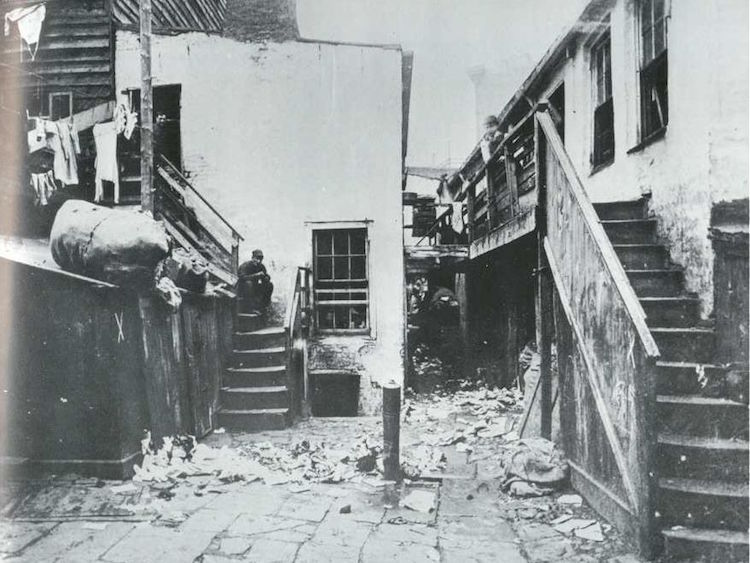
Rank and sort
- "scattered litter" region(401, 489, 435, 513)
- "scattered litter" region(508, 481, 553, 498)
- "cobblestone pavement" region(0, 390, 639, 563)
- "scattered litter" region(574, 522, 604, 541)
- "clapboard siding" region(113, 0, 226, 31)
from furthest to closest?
1. "clapboard siding" region(113, 0, 226, 31)
2. "scattered litter" region(508, 481, 553, 498)
3. "scattered litter" region(401, 489, 435, 513)
4. "scattered litter" region(574, 522, 604, 541)
5. "cobblestone pavement" region(0, 390, 639, 563)

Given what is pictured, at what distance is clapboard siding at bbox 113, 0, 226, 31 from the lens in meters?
10.4

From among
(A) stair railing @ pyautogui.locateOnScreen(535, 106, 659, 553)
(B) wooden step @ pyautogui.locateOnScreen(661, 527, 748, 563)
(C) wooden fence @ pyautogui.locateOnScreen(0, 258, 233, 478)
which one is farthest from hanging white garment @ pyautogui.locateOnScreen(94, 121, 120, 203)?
(B) wooden step @ pyautogui.locateOnScreen(661, 527, 748, 563)

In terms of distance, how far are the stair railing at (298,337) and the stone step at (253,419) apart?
41 centimetres

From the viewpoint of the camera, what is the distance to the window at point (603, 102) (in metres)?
7.50

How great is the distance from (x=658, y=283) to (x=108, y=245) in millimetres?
4919

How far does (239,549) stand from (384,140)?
25.3ft

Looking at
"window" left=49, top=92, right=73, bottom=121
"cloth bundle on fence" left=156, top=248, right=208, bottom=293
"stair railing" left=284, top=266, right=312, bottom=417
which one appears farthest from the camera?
"window" left=49, top=92, right=73, bottom=121

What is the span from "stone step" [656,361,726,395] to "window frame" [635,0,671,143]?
260 centimetres

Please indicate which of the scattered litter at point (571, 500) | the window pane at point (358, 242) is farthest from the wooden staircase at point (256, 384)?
the scattered litter at point (571, 500)

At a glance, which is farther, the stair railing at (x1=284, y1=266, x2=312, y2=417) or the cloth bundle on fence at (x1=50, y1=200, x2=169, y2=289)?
the stair railing at (x1=284, y1=266, x2=312, y2=417)

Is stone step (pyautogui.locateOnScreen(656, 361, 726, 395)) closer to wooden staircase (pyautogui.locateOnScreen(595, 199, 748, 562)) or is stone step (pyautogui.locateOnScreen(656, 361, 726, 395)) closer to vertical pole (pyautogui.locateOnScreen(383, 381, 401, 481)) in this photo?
wooden staircase (pyautogui.locateOnScreen(595, 199, 748, 562))

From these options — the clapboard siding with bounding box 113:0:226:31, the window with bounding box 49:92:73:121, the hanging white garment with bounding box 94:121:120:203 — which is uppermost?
the clapboard siding with bounding box 113:0:226:31

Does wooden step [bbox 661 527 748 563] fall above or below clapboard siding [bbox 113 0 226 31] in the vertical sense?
below

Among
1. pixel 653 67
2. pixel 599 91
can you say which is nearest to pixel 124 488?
pixel 653 67
